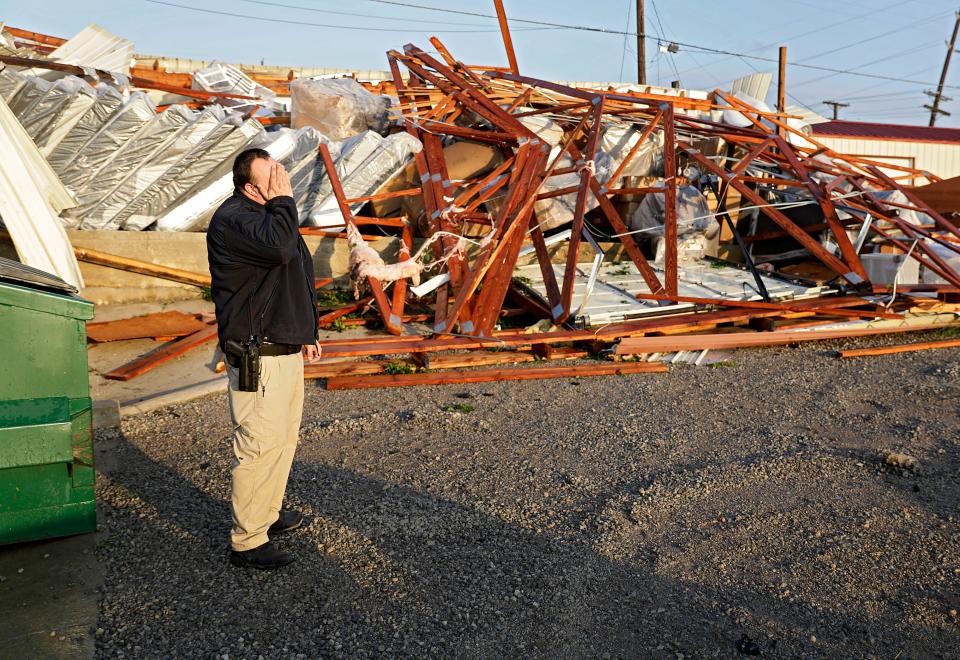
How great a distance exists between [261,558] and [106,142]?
7.05 meters

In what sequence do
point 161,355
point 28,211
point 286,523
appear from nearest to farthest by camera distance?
point 286,523
point 161,355
point 28,211

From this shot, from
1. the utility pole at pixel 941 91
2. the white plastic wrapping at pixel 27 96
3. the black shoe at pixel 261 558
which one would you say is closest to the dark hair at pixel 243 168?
the black shoe at pixel 261 558

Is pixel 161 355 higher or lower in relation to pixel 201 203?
lower

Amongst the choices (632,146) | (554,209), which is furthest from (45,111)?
(632,146)

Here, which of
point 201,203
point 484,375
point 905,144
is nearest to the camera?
point 484,375

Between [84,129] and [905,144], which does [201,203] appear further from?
[905,144]

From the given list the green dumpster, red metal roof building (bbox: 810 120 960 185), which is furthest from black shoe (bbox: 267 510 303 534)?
red metal roof building (bbox: 810 120 960 185)

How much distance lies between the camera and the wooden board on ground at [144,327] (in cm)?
693

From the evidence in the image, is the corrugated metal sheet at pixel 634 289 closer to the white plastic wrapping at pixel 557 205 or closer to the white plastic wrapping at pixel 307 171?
the white plastic wrapping at pixel 557 205

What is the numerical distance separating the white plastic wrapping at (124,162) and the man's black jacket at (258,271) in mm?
6195

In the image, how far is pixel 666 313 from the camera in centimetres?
773

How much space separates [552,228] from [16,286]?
6930mm

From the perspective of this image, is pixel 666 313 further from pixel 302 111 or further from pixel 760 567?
pixel 302 111

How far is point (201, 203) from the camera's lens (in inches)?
343
